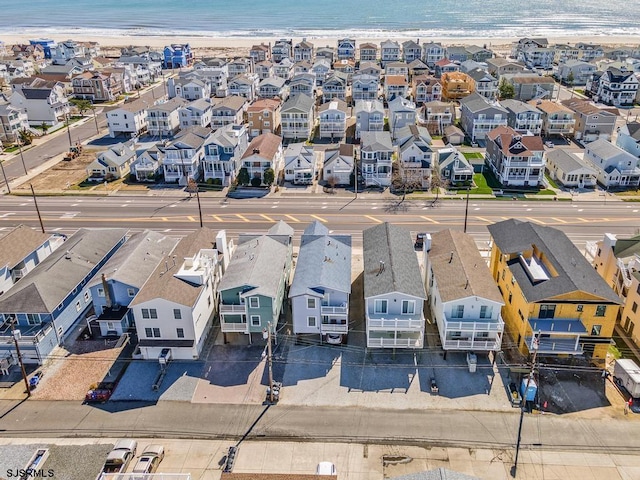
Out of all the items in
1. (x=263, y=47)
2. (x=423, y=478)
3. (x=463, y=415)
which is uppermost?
(x=263, y=47)

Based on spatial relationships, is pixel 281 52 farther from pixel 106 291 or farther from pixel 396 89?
pixel 106 291

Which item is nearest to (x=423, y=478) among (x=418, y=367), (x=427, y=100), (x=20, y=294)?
(x=418, y=367)

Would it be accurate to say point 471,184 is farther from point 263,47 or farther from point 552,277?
point 263,47

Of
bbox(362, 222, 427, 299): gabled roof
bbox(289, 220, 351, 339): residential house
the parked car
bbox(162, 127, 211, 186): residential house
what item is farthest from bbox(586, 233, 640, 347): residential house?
bbox(162, 127, 211, 186): residential house

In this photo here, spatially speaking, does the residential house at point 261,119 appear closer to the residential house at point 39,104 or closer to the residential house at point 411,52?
the residential house at point 39,104

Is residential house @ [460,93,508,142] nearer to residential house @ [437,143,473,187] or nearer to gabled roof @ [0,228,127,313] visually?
residential house @ [437,143,473,187]

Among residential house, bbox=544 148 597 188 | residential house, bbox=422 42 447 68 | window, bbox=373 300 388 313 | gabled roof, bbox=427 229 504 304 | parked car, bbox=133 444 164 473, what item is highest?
residential house, bbox=422 42 447 68
